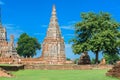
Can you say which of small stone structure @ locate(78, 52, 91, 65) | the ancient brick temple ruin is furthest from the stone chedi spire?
small stone structure @ locate(78, 52, 91, 65)

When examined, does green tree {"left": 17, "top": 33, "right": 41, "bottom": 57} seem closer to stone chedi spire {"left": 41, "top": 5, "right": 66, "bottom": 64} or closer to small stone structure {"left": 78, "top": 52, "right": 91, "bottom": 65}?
stone chedi spire {"left": 41, "top": 5, "right": 66, "bottom": 64}

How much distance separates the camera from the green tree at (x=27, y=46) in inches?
4656

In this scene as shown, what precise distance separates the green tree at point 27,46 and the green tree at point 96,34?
53.9 meters

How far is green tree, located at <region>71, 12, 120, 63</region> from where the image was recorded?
204 feet

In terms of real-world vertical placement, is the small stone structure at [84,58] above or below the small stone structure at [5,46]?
below

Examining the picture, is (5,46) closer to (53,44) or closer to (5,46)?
(5,46)

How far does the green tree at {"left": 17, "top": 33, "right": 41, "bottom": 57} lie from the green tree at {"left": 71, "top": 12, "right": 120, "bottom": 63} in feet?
177

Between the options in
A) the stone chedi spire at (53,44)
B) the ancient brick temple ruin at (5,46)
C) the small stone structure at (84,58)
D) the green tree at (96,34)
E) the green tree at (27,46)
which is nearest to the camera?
the green tree at (96,34)

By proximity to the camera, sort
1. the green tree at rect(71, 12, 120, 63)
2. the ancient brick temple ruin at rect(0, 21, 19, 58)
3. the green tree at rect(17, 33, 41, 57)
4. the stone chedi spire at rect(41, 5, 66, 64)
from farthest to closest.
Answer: the green tree at rect(17, 33, 41, 57) → the ancient brick temple ruin at rect(0, 21, 19, 58) → the stone chedi spire at rect(41, 5, 66, 64) → the green tree at rect(71, 12, 120, 63)

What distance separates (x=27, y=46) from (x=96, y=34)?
57.0m

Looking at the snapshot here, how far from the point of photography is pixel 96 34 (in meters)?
62.8

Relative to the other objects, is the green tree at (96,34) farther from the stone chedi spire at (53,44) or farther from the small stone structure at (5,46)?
the small stone structure at (5,46)

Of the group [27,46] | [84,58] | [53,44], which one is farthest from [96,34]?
[27,46]

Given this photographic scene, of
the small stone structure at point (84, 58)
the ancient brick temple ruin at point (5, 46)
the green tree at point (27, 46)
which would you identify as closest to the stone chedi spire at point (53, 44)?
the ancient brick temple ruin at point (5, 46)
